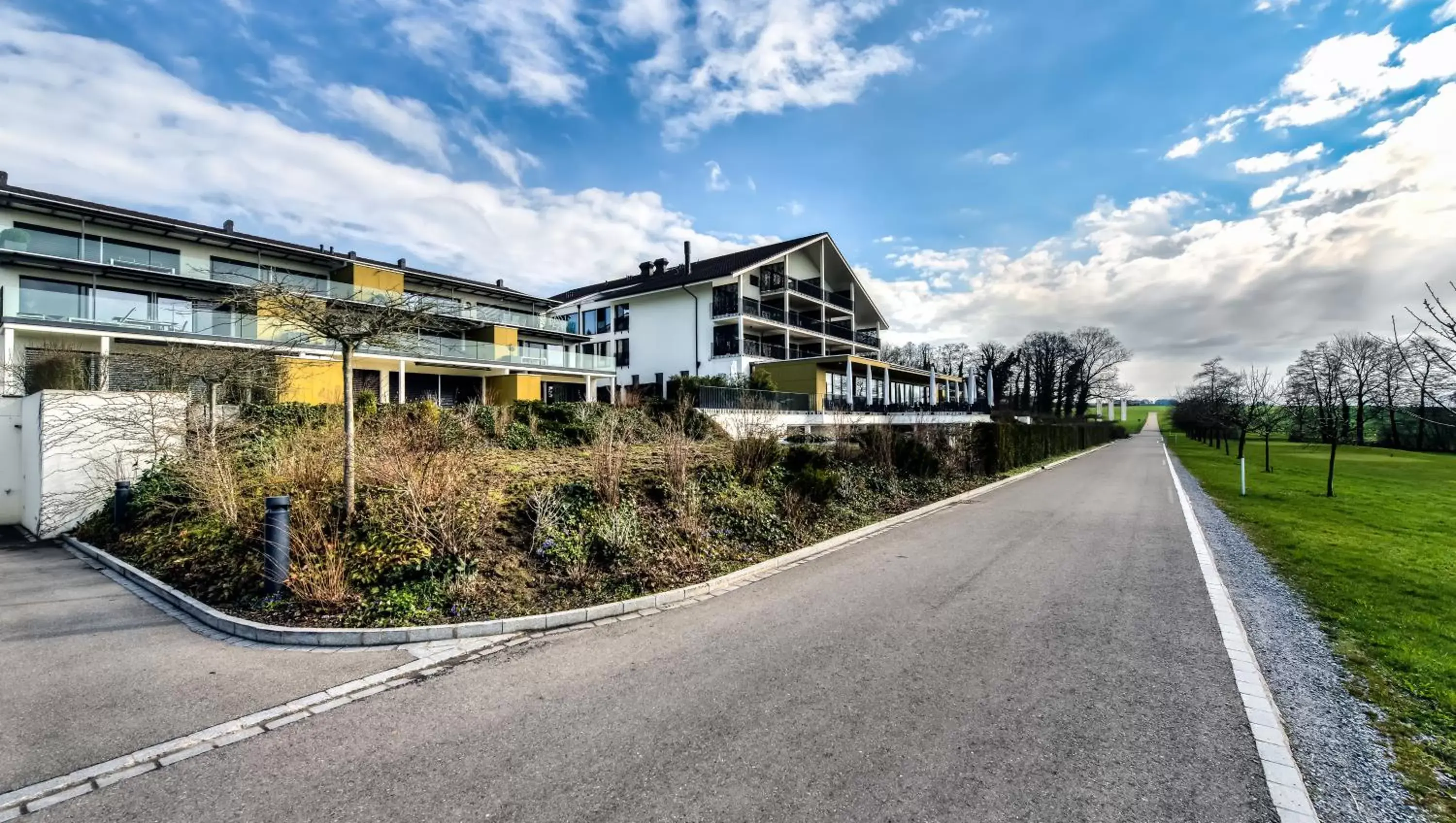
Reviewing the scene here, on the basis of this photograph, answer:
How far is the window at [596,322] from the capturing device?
43.5 m

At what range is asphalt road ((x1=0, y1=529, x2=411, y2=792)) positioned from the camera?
12.6ft

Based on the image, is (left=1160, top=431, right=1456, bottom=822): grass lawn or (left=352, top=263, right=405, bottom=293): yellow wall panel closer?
(left=1160, top=431, right=1456, bottom=822): grass lawn

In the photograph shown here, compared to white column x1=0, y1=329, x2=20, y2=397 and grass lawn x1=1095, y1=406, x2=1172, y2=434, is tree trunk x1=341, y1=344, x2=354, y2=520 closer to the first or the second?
white column x1=0, y1=329, x2=20, y2=397

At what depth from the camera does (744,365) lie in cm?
3647

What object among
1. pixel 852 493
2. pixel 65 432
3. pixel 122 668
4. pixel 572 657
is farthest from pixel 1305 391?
pixel 65 432

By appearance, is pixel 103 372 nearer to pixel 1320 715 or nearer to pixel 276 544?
pixel 276 544

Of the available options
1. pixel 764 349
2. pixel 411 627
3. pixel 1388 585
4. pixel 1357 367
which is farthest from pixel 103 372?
pixel 1357 367

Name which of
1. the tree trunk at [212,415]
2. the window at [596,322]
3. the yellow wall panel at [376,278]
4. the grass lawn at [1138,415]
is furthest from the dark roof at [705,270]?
the grass lawn at [1138,415]

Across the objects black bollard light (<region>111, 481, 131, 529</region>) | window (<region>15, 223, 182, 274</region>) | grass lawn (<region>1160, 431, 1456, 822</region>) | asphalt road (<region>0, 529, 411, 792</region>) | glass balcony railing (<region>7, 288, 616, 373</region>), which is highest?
window (<region>15, 223, 182, 274</region>)

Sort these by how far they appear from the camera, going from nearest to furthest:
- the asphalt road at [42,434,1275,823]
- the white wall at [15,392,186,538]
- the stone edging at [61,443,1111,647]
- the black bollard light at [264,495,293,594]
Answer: the asphalt road at [42,434,1275,823], the stone edging at [61,443,1111,647], the black bollard light at [264,495,293,594], the white wall at [15,392,186,538]

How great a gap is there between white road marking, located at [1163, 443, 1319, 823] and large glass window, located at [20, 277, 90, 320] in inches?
1200

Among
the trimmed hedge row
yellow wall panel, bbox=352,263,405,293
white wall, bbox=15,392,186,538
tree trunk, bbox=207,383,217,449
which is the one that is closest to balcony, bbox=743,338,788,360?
the trimmed hedge row

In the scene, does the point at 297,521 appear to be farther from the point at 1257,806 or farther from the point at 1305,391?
the point at 1305,391

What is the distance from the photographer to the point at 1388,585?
25.0 feet
